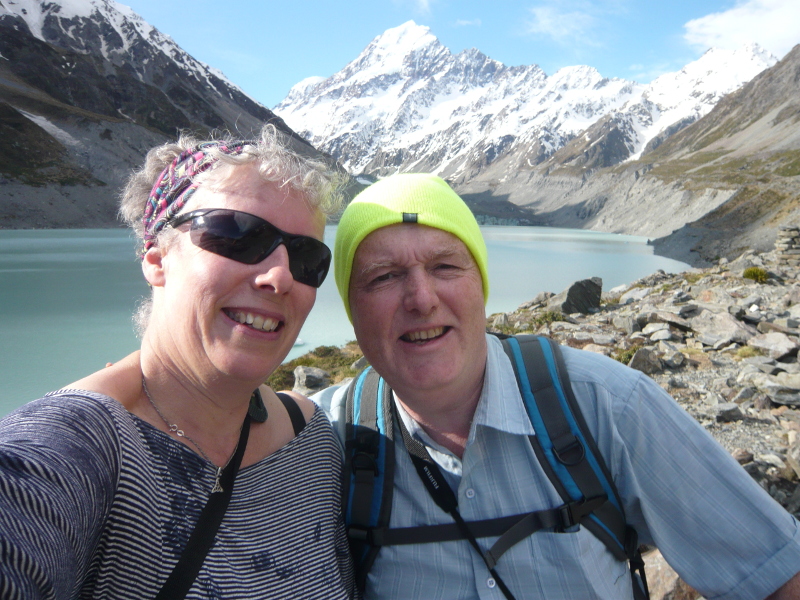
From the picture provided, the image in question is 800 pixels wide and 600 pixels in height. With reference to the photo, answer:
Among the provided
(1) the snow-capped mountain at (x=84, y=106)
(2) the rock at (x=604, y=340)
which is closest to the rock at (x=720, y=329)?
(2) the rock at (x=604, y=340)

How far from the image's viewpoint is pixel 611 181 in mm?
125688

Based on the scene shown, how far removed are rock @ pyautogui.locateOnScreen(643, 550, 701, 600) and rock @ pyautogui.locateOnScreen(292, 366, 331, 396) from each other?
684cm

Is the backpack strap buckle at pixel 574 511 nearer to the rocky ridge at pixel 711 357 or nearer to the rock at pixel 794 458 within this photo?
the rocky ridge at pixel 711 357

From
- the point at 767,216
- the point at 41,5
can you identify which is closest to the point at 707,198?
the point at 767,216

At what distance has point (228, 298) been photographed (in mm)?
1845

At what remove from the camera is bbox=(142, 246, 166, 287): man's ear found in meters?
1.98

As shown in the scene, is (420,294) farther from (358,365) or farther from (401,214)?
(358,365)

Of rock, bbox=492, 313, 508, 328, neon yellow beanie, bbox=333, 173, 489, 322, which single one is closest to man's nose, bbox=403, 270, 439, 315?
neon yellow beanie, bbox=333, 173, 489, 322

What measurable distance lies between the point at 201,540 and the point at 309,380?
8.04 metres

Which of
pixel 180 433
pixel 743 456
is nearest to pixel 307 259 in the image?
pixel 180 433

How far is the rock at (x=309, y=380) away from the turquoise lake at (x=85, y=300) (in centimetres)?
341

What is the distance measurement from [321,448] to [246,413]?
0.37m

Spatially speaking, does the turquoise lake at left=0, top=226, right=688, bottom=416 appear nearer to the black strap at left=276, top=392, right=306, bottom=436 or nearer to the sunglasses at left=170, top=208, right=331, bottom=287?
the sunglasses at left=170, top=208, right=331, bottom=287

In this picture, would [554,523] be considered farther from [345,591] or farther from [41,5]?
[41,5]
